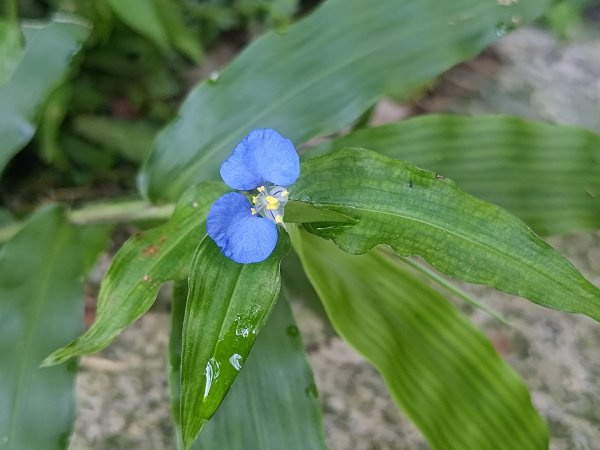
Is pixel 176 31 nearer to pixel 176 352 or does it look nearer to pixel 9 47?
pixel 9 47

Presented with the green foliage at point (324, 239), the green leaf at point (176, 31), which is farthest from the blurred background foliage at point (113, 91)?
the green foliage at point (324, 239)

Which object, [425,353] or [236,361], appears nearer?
[236,361]

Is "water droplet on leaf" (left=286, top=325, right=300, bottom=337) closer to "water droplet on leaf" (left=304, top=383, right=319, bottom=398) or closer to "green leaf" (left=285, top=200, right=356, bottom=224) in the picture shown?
"water droplet on leaf" (left=304, top=383, right=319, bottom=398)

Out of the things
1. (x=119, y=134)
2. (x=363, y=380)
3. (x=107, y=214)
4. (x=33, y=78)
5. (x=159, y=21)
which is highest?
(x=33, y=78)

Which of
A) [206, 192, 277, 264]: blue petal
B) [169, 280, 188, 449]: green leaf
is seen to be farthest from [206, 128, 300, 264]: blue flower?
[169, 280, 188, 449]: green leaf

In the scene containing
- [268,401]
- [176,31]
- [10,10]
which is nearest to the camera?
[268,401]

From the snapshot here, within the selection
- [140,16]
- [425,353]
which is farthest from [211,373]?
[140,16]

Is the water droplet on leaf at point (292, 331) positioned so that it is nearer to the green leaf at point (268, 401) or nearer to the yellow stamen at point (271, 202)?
the green leaf at point (268, 401)
